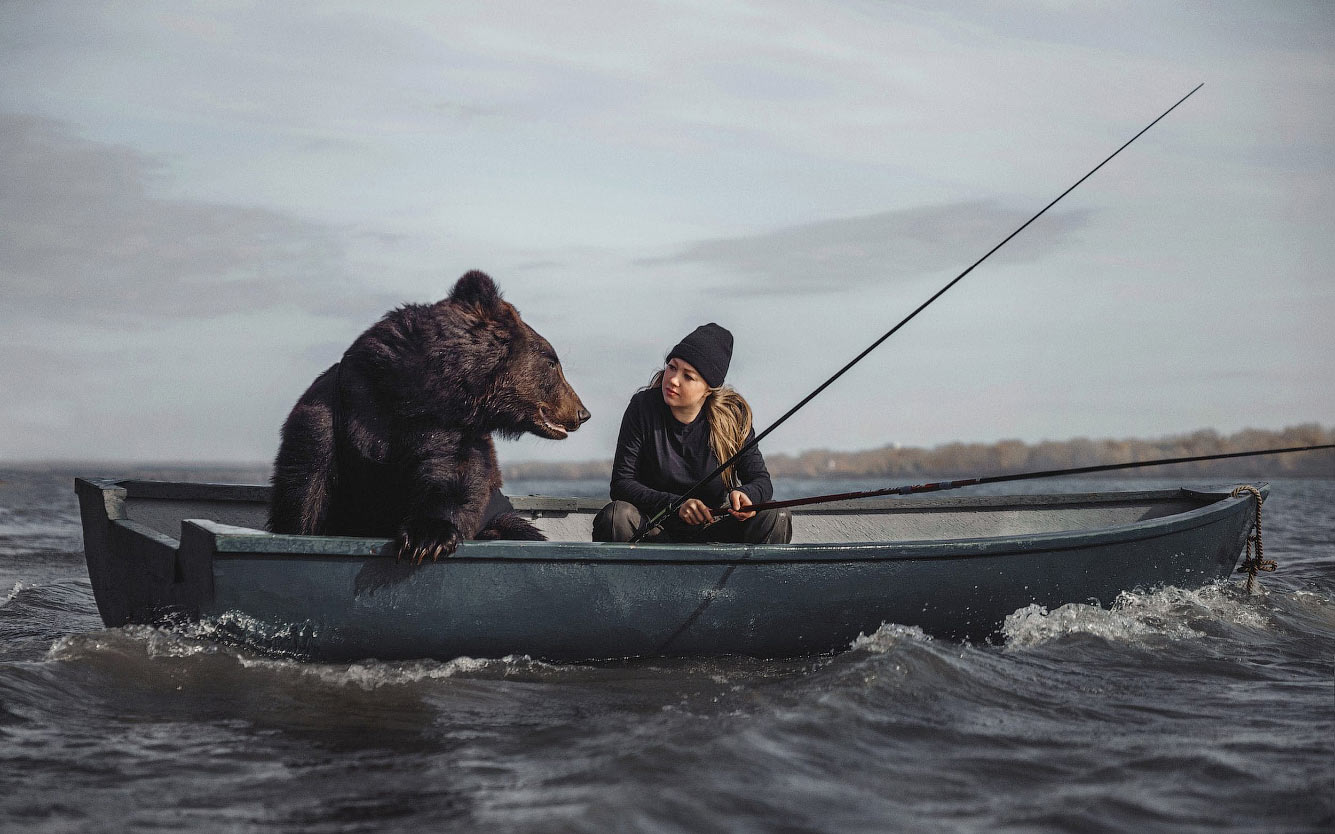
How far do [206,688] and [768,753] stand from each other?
228cm

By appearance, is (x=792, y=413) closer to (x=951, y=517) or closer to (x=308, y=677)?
(x=308, y=677)

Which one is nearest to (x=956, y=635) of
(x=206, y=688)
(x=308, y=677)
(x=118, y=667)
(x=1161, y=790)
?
(x=1161, y=790)

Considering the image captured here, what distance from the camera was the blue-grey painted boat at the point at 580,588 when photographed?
4.05 meters

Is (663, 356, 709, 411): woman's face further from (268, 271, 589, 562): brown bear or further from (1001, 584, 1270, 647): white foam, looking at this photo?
(1001, 584, 1270, 647): white foam

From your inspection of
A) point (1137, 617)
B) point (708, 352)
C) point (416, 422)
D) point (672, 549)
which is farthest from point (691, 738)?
point (1137, 617)

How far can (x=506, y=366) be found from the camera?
4.11 m

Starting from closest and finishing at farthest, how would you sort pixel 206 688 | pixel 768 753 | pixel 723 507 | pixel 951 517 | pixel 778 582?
pixel 768 753 → pixel 206 688 → pixel 778 582 → pixel 723 507 → pixel 951 517

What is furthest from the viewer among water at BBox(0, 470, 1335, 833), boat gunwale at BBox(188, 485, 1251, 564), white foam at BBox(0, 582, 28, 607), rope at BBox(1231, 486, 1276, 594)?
white foam at BBox(0, 582, 28, 607)

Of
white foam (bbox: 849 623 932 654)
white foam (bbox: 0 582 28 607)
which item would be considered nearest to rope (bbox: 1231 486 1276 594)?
white foam (bbox: 849 623 932 654)

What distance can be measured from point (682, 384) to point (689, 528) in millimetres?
731

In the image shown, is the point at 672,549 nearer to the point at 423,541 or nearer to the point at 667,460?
the point at 667,460

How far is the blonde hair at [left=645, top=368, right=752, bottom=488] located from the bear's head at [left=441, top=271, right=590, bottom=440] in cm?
95

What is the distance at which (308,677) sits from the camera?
13.4 feet

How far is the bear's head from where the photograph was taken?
405 centimetres
